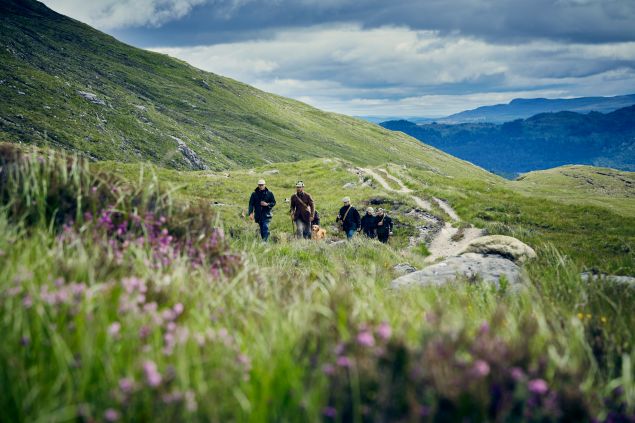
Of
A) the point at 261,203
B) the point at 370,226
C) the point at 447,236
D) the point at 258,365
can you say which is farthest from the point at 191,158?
the point at 258,365

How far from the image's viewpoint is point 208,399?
2.12 m

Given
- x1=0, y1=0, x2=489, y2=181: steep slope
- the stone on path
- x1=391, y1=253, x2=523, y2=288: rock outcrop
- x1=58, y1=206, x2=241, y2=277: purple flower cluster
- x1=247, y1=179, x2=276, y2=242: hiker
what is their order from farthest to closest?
x1=0, y1=0, x2=489, y2=181: steep slope < x1=247, y1=179, x2=276, y2=242: hiker < the stone on path < x1=391, y1=253, x2=523, y2=288: rock outcrop < x1=58, y1=206, x2=241, y2=277: purple flower cluster

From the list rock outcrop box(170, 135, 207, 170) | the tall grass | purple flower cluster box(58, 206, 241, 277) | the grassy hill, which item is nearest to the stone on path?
the grassy hill

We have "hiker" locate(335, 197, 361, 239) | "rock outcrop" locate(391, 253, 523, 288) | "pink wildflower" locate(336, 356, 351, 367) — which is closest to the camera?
"pink wildflower" locate(336, 356, 351, 367)

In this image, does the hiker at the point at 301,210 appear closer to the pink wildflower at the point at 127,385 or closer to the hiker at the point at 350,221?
the hiker at the point at 350,221

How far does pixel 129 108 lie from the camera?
10225 centimetres

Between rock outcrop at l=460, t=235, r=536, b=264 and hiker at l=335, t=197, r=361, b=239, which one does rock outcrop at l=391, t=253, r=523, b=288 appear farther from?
hiker at l=335, t=197, r=361, b=239

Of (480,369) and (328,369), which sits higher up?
(480,369)

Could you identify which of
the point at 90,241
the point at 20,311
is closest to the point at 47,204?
the point at 90,241

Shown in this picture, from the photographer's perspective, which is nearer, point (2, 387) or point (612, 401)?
point (2, 387)

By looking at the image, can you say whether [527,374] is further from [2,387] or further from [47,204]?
[47,204]

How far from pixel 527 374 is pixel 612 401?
79 cm

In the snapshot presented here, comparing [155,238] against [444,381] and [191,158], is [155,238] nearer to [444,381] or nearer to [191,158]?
[444,381]

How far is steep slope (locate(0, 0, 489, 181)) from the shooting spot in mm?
77625
